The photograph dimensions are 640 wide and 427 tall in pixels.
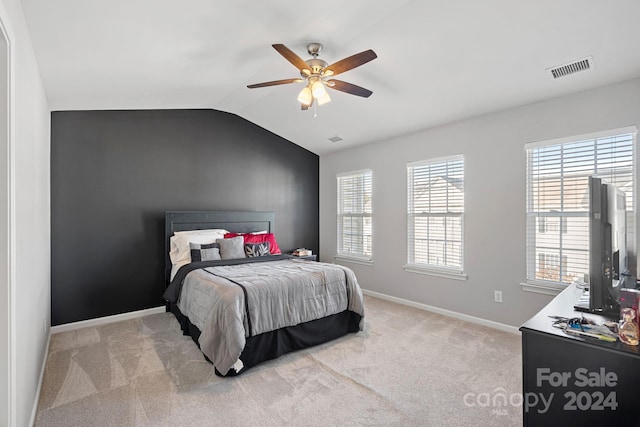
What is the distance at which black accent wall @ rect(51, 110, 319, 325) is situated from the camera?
367cm

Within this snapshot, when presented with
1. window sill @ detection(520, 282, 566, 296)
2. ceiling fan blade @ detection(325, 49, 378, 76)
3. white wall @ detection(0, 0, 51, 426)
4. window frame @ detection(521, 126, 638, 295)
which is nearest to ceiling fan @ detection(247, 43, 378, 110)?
ceiling fan blade @ detection(325, 49, 378, 76)

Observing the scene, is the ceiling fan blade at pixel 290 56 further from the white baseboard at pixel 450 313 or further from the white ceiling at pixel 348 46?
the white baseboard at pixel 450 313

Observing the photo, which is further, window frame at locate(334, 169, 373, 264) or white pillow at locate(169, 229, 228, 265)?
window frame at locate(334, 169, 373, 264)

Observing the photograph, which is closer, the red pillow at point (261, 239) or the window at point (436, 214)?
the window at point (436, 214)

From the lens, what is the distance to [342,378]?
2.59 m

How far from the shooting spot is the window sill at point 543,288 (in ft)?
10.6

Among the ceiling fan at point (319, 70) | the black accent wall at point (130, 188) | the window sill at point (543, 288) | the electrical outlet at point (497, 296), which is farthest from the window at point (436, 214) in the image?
the black accent wall at point (130, 188)

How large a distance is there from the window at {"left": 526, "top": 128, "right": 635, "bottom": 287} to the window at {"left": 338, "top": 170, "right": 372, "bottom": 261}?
7.59ft

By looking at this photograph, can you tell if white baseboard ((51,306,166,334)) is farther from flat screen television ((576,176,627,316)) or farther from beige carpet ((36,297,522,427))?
flat screen television ((576,176,627,316))

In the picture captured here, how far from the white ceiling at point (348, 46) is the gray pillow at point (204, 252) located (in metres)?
1.81

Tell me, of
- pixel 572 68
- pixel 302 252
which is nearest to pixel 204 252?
pixel 302 252

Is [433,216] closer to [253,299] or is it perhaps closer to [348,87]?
[348,87]

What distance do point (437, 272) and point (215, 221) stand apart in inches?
125

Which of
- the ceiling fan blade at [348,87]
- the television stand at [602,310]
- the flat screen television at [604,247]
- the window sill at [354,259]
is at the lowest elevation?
the window sill at [354,259]
